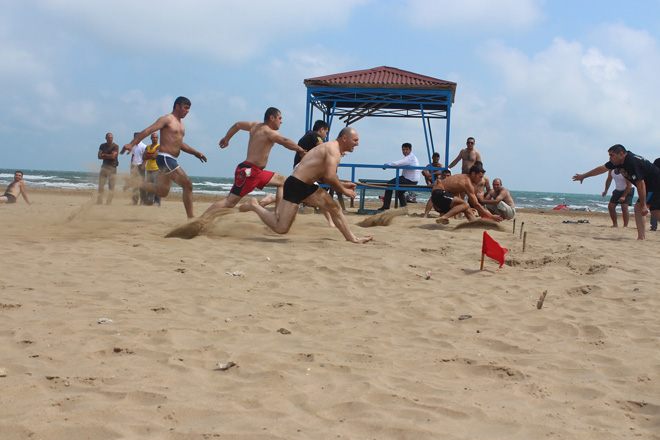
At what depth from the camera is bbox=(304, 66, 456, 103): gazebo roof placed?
12.1 metres

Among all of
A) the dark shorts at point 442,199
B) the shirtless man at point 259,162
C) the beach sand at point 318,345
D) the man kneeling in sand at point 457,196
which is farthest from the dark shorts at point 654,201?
the shirtless man at point 259,162

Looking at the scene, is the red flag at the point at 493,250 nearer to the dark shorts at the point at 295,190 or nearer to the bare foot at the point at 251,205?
the dark shorts at the point at 295,190

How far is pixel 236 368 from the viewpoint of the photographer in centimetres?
259

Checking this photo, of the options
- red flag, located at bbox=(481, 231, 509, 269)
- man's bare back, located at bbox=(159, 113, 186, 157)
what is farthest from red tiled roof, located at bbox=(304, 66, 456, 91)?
red flag, located at bbox=(481, 231, 509, 269)

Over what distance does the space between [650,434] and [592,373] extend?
622 mm

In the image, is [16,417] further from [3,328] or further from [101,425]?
[3,328]

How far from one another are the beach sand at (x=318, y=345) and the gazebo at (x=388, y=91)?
714 cm

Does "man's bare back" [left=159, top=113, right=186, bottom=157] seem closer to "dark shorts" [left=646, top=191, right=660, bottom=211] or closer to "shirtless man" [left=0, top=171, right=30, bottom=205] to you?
"shirtless man" [left=0, top=171, right=30, bottom=205]

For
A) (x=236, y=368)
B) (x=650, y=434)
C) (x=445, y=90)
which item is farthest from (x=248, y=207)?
(x=445, y=90)

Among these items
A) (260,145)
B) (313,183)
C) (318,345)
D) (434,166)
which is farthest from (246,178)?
(434,166)

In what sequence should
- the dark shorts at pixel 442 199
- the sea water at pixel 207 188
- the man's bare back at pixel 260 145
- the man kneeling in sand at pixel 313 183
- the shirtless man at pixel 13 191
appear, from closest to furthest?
1. the man kneeling in sand at pixel 313 183
2. the man's bare back at pixel 260 145
3. the dark shorts at pixel 442 199
4. the shirtless man at pixel 13 191
5. the sea water at pixel 207 188

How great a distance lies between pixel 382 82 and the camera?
1211 centimetres

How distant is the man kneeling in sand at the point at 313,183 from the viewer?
630 cm

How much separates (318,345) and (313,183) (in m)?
3.70
